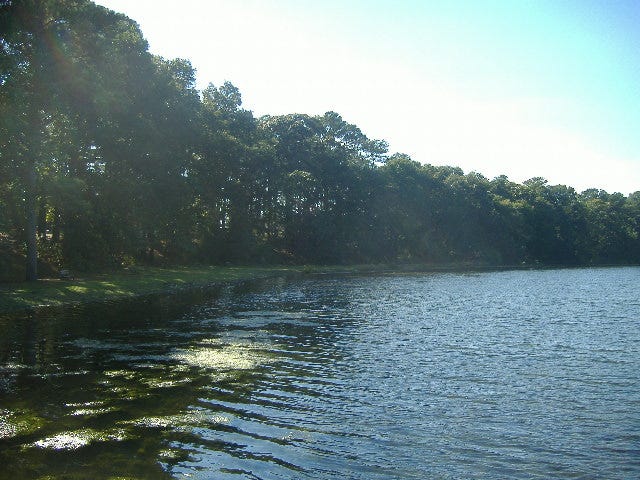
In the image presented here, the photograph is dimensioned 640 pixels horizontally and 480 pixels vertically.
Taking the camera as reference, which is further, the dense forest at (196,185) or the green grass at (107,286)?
the dense forest at (196,185)

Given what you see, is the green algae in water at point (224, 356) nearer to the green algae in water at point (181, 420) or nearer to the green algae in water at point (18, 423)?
the green algae in water at point (181, 420)

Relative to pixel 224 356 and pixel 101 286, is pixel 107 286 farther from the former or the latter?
pixel 224 356

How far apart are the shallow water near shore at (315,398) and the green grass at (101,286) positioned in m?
4.04

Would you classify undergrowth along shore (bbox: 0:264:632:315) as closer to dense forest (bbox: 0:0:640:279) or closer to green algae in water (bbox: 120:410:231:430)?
dense forest (bbox: 0:0:640:279)

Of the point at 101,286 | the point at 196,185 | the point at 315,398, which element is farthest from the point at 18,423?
the point at 196,185

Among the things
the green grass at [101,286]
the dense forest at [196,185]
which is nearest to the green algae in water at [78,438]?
the green grass at [101,286]

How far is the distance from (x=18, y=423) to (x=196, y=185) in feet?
177

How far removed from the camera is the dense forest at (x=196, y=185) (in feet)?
131

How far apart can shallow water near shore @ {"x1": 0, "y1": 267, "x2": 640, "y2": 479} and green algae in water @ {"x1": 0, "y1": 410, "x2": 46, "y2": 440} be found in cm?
5

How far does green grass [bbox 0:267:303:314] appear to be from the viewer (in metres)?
35.2

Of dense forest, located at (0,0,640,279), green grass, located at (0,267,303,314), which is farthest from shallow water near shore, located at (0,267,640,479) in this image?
dense forest, located at (0,0,640,279)

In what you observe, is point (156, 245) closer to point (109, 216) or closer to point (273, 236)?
point (109, 216)

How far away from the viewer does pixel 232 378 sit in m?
18.1

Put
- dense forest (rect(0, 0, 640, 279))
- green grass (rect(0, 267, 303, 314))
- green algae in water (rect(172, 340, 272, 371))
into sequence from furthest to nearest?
1. dense forest (rect(0, 0, 640, 279))
2. green grass (rect(0, 267, 303, 314))
3. green algae in water (rect(172, 340, 272, 371))
